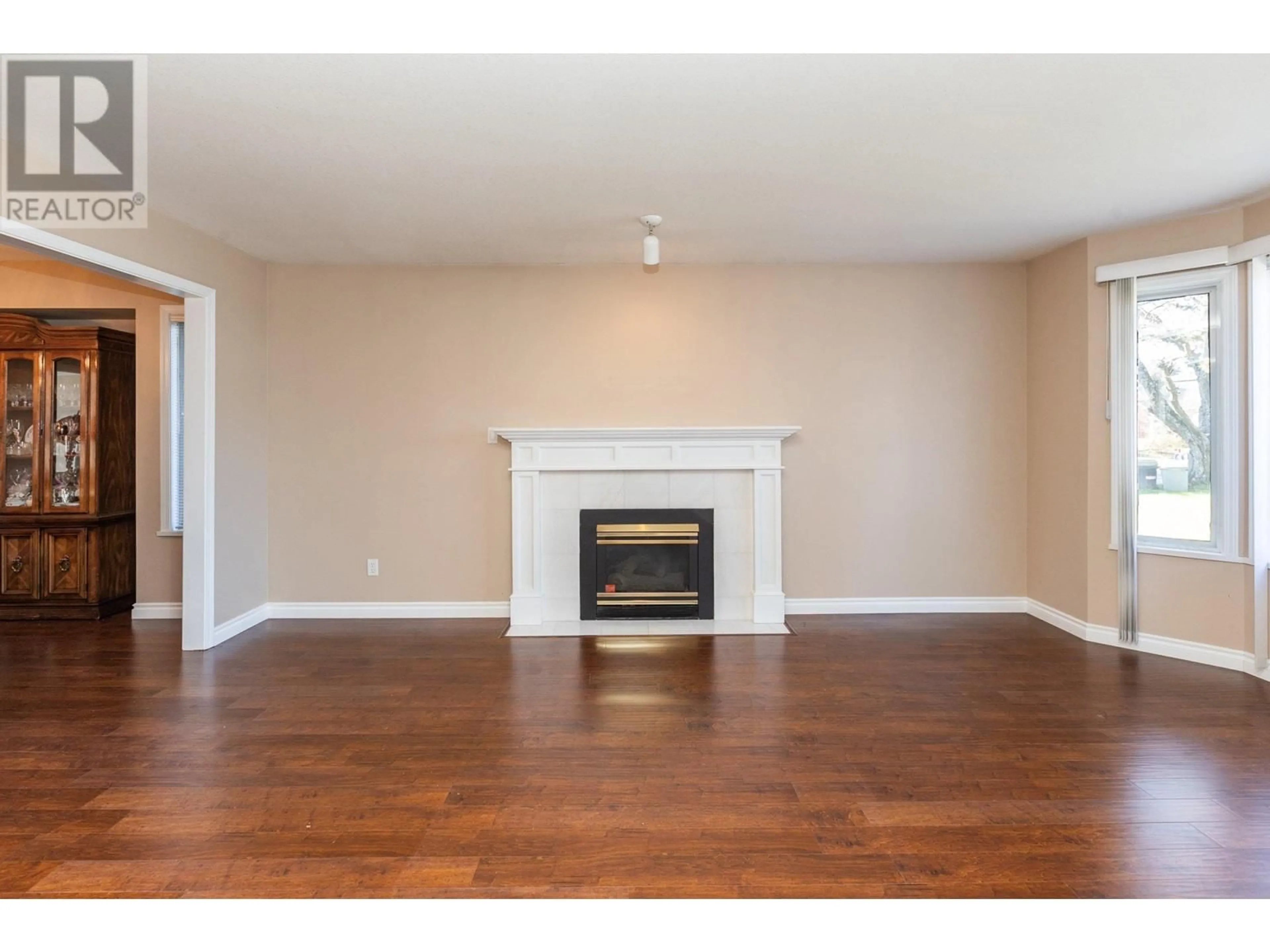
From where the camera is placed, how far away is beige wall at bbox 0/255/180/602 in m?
5.18

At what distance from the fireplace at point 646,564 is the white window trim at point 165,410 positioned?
2974mm

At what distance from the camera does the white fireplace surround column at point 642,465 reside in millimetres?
5129

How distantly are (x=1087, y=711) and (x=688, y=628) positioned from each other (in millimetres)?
2315

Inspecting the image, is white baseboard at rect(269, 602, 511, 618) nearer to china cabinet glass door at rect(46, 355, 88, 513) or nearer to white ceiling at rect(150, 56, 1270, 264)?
china cabinet glass door at rect(46, 355, 88, 513)

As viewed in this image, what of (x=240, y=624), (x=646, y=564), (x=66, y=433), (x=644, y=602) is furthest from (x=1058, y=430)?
(x=66, y=433)

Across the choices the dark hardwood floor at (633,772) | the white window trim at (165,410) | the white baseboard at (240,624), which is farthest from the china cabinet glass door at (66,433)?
the white baseboard at (240,624)

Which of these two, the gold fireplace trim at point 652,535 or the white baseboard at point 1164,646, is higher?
the gold fireplace trim at point 652,535

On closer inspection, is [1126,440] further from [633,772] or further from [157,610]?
[157,610]

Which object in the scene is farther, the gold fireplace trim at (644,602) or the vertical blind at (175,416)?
the vertical blind at (175,416)

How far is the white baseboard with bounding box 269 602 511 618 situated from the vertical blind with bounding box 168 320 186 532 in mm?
997

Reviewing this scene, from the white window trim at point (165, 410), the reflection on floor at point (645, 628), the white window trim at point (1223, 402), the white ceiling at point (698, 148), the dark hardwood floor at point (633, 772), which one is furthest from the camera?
the white window trim at point (165, 410)

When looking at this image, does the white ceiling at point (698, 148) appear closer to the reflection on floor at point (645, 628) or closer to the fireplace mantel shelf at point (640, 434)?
the fireplace mantel shelf at point (640, 434)

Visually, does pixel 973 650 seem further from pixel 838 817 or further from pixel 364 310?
pixel 364 310

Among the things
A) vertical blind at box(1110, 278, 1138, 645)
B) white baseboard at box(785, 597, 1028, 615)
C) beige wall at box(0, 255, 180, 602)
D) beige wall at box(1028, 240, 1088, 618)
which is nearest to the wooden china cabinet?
beige wall at box(0, 255, 180, 602)
